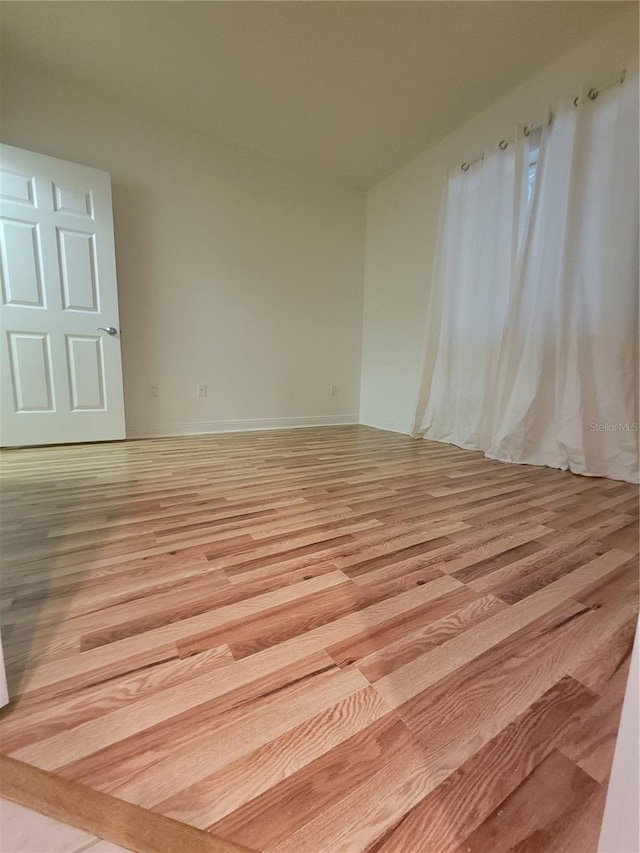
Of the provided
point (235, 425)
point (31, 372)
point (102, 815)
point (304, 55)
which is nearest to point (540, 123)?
point (304, 55)

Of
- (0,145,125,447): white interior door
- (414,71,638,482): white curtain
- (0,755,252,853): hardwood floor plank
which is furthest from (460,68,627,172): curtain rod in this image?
(0,755,252,853): hardwood floor plank

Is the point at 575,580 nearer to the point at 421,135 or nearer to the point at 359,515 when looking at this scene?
the point at 359,515

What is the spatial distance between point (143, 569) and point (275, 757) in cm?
71

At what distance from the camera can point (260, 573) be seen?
104cm

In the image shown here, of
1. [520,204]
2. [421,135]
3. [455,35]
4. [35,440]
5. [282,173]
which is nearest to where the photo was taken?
[455,35]

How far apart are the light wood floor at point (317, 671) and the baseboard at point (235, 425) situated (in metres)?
1.52

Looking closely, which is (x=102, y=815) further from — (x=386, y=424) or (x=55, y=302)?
(x=386, y=424)

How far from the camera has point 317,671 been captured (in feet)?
2.30

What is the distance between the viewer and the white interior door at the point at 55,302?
2340 mm

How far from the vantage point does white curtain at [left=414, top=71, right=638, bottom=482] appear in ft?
6.33

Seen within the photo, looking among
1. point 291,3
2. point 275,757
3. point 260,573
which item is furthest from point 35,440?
point 291,3

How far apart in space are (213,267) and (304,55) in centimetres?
158

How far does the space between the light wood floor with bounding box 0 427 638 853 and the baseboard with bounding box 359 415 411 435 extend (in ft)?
6.41

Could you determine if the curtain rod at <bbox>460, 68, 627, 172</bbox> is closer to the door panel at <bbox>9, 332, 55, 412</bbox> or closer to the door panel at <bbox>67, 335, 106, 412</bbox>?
the door panel at <bbox>67, 335, 106, 412</bbox>
